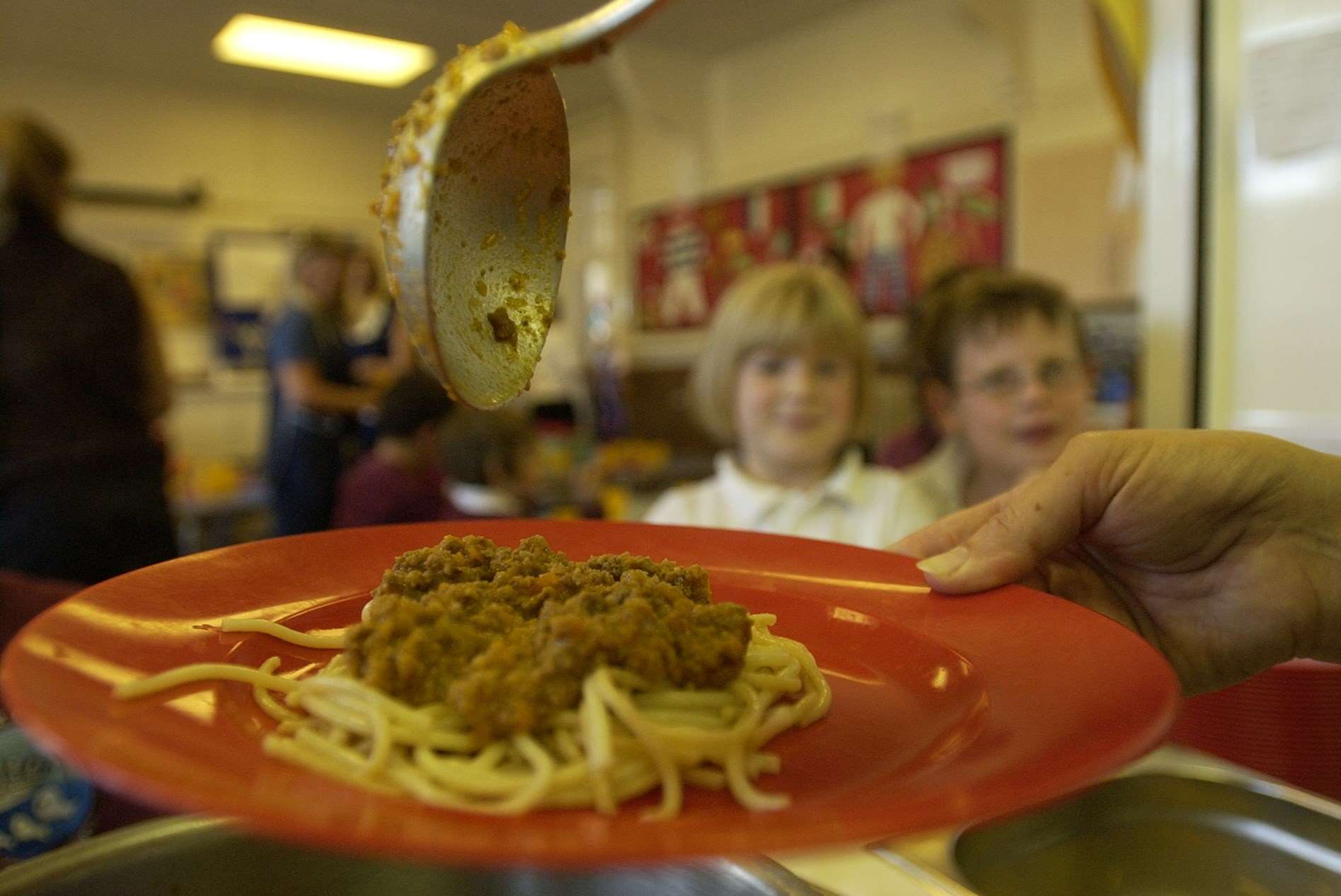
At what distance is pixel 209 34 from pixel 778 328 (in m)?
2.94

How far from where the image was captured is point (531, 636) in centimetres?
75

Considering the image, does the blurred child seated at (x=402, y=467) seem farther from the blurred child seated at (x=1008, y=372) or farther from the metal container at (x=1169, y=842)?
the metal container at (x=1169, y=842)

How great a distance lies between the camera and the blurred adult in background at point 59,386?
2.06 meters

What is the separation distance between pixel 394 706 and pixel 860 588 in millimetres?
454

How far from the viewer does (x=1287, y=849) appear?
104 centimetres

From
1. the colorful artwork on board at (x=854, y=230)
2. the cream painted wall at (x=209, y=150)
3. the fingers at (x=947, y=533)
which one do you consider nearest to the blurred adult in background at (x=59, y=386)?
the fingers at (x=947, y=533)

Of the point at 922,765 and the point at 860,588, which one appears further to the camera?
the point at 860,588

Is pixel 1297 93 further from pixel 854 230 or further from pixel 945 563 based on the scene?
pixel 854 230

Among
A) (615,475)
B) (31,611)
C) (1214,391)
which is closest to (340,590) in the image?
(31,611)

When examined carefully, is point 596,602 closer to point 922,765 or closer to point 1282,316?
point 922,765

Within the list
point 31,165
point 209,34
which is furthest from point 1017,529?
point 209,34

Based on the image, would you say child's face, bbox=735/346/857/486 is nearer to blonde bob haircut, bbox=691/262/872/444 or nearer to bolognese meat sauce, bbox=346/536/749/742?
blonde bob haircut, bbox=691/262/872/444

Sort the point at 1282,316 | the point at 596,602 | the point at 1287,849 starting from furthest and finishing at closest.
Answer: the point at 1282,316 < the point at 1287,849 < the point at 596,602

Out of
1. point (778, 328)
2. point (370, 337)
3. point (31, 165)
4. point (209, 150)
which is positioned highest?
point (209, 150)
